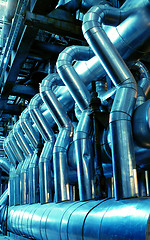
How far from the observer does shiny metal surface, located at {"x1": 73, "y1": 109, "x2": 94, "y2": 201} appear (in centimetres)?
342

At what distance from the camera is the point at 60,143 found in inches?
173

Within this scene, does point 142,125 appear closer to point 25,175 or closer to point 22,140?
point 25,175

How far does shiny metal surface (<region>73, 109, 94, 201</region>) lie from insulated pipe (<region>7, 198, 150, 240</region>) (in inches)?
8.9

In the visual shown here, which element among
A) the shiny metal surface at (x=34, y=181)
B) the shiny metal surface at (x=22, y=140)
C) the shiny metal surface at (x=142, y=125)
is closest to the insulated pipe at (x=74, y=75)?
the shiny metal surface at (x=142, y=125)

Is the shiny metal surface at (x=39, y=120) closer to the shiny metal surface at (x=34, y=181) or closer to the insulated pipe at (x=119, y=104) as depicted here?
the shiny metal surface at (x=34, y=181)

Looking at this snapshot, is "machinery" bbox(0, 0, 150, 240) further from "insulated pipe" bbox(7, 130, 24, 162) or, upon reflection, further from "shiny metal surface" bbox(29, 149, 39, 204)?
"insulated pipe" bbox(7, 130, 24, 162)

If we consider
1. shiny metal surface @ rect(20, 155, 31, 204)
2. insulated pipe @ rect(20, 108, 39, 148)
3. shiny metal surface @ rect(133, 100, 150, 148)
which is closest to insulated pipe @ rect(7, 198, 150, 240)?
shiny metal surface @ rect(133, 100, 150, 148)

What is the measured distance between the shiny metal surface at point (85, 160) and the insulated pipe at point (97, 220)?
0.74 ft

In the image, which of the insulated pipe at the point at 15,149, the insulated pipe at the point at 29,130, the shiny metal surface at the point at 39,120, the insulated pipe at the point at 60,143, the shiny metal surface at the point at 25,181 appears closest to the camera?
the insulated pipe at the point at 60,143

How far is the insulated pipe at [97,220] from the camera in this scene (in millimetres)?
2072

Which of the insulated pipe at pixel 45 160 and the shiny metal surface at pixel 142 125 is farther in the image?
the insulated pipe at pixel 45 160

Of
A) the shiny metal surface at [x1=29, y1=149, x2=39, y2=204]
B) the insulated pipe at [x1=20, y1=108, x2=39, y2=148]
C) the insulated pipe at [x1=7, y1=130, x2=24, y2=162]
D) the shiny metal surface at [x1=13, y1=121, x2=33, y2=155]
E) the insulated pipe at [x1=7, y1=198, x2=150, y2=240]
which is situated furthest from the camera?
the insulated pipe at [x1=7, y1=130, x2=24, y2=162]

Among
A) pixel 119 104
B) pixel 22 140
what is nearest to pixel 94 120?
pixel 119 104

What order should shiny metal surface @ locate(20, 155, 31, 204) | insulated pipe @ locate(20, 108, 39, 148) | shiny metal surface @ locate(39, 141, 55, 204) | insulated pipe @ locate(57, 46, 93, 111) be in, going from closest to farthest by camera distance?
insulated pipe @ locate(57, 46, 93, 111) < shiny metal surface @ locate(39, 141, 55, 204) < insulated pipe @ locate(20, 108, 39, 148) < shiny metal surface @ locate(20, 155, 31, 204)
